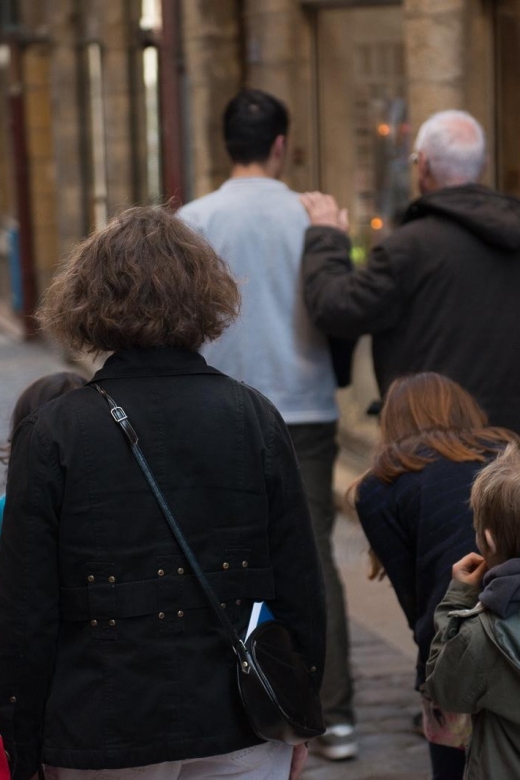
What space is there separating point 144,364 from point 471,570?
0.83m

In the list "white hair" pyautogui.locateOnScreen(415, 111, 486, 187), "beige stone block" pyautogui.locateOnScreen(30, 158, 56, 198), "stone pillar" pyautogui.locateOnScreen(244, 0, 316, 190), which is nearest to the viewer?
"white hair" pyautogui.locateOnScreen(415, 111, 486, 187)

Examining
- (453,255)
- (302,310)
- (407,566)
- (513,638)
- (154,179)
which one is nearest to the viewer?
(513,638)

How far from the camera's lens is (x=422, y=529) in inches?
147

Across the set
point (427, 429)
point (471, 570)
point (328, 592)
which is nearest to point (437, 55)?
point (328, 592)

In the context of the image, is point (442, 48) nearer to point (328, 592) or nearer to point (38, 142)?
point (328, 592)

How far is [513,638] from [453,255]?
1.96 m

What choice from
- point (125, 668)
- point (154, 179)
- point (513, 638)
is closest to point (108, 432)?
point (125, 668)

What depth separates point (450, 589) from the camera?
3.17 meters

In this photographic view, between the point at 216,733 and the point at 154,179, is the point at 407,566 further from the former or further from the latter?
the point at 154,179

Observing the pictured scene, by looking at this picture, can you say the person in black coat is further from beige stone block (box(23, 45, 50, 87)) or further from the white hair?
beige stone block (box(23, 45, 50, 87))

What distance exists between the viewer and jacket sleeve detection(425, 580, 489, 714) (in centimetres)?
303

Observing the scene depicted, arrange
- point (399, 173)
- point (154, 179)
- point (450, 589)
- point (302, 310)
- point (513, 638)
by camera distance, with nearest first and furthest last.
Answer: point (513, 638), point (450, 589), point (302, 310), point (399, 173), point (154, 179)

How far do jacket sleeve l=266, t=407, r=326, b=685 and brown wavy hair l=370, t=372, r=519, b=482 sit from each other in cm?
81

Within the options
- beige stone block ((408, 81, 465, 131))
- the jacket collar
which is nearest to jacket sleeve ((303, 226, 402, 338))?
the jacket collar
